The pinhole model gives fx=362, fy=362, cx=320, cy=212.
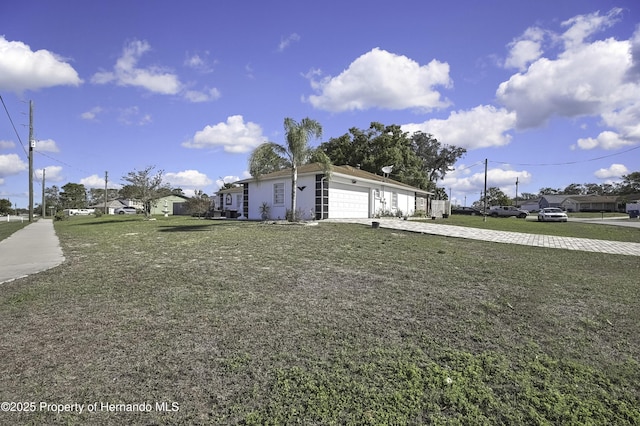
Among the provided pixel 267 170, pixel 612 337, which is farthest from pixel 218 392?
pixel 267 170

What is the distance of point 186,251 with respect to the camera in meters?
9.49

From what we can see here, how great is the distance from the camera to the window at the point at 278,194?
23.5 metres

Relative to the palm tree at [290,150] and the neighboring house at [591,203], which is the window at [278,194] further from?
the neighboring house at [591,203]

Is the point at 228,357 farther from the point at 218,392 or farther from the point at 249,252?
the point at 249,252

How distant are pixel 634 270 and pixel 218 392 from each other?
975cm

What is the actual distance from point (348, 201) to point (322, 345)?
20275 millimetres

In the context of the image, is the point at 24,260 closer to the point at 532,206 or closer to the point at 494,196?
the point at 494,196

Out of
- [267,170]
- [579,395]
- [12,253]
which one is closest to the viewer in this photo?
[579,395]

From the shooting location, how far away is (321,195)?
2142 centimetres

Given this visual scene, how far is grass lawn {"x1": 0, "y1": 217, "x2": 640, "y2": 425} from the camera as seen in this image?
2.74 meters

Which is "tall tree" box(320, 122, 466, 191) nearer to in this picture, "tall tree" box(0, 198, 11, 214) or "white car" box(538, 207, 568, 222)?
"white car" box(538, 207, 568, 222)

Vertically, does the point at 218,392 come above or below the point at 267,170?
below

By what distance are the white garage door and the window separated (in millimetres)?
3413

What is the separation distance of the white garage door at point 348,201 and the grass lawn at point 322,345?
15.2 m
